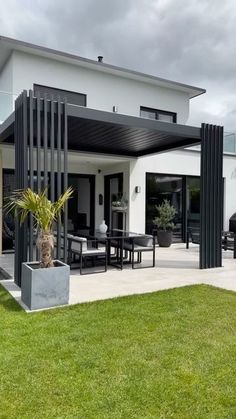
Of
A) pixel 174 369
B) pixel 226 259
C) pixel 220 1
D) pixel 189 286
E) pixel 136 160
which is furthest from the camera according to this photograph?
pixel 136 160

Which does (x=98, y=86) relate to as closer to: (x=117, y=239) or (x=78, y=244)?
(x=117, y=239)

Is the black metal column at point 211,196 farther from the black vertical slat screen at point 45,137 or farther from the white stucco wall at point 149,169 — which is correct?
the white stucco wall at point 149,169

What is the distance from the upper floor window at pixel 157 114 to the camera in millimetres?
13320

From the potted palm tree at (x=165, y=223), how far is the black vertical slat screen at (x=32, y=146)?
5.84m

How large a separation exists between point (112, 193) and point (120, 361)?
959 cm

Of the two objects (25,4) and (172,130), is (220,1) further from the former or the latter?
(25,4)

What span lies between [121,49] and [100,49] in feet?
2.77

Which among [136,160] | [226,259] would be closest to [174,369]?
[226,259]

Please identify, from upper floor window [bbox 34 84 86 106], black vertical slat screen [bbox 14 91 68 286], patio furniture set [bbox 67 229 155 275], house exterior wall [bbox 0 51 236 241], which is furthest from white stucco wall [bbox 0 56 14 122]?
patio furniture set [bbox 67 229 155 275]

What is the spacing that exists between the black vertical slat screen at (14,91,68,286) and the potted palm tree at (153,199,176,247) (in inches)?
230

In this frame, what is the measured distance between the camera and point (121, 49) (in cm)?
1327

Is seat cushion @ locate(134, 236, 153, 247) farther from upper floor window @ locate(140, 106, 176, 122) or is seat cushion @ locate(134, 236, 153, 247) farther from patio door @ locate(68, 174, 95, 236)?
upper floor window @ locate(140, 106, 176, 122)

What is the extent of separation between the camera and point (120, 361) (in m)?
3.25

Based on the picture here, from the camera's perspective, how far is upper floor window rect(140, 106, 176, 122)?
13320 mm
